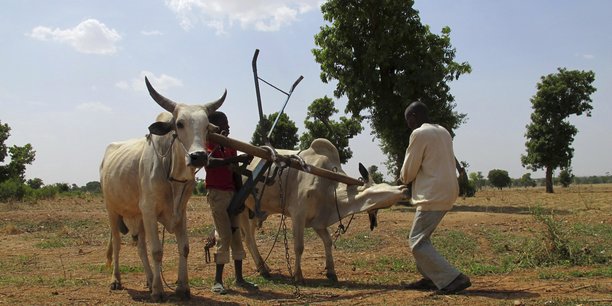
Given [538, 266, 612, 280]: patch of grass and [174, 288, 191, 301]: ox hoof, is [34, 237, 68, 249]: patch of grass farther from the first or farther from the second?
[538, 266, 612, 280]: patch of grass

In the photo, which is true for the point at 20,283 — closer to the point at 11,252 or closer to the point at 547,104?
the point at 11,252

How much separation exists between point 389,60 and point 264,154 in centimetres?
1600

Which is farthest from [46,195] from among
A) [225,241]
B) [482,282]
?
[482,282]

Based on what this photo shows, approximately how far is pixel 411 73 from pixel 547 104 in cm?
1891

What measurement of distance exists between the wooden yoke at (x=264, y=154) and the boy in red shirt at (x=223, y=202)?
Answer: 0.24 meters

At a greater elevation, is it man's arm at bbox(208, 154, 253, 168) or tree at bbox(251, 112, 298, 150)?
tree at bbox(251, 112, 298, 150)

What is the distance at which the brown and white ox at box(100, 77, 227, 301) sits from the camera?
630 centimetres

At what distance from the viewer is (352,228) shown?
46.8ft

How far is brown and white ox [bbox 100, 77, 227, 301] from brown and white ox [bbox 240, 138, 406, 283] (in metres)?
2.02

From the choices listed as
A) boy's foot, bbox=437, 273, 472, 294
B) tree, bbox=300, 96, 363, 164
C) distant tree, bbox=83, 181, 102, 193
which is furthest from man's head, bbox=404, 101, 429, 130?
distant tree, bbox=83, 181, 102, 193

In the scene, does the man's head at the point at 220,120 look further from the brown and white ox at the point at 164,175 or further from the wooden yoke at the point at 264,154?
the wooden yoke at the point at 264,154

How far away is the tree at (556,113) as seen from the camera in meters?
36.1

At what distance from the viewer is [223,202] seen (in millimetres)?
7445

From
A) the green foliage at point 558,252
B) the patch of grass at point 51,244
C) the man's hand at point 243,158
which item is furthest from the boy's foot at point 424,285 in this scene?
the patch of grass at point 51,244
